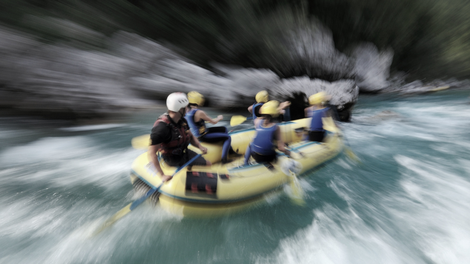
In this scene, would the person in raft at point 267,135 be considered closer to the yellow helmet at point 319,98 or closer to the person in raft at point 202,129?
the person in raft at point 202,129

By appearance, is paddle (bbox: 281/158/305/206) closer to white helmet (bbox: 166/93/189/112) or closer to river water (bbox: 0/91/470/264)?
river water (bbox: 0/91/470/264)

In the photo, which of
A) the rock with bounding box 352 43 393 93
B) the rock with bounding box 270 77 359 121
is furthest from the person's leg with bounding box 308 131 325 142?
the rock with bounding box 352 43 393 93

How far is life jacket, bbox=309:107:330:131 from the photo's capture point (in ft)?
12.0

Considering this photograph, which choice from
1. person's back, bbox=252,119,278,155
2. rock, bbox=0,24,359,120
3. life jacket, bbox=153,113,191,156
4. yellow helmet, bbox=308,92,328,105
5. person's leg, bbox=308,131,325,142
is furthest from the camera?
rock, bbox=0,24,359,120

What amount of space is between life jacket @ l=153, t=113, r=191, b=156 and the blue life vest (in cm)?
89

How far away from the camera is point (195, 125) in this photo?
3260 mm

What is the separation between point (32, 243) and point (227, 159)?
2.68m

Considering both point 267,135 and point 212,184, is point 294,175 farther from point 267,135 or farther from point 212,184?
point 212,184

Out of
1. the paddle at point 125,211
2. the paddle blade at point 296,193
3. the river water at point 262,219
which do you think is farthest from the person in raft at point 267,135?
the paddle at point 125,211

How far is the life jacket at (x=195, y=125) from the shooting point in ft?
10.4

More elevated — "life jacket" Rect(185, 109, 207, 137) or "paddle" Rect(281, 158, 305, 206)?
"life jacket" Rect(185, 109, 207, 137)

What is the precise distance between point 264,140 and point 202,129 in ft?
3.93

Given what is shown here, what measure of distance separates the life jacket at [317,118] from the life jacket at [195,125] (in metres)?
2.01

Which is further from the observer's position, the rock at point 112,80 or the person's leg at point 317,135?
the rock at point 112,80
